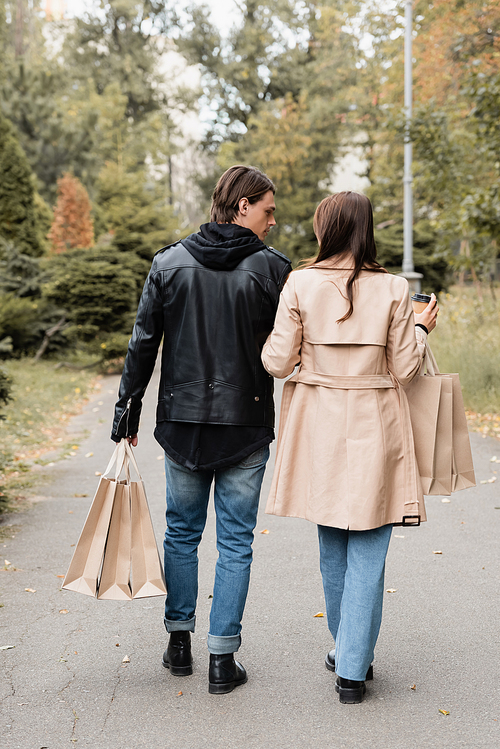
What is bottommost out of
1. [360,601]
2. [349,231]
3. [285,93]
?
[360,601]

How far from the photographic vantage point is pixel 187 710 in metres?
2.94

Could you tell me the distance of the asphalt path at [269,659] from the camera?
2.78 metres

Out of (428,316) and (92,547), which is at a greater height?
(428,316)

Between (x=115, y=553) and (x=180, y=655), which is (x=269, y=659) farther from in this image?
(x=115, y=553)

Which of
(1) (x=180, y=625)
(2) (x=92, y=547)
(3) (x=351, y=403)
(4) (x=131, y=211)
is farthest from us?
(4) (x=131, y=211)

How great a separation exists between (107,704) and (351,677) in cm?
91

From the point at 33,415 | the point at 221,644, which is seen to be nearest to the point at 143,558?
the point at 221,644

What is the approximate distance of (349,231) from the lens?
9.32 feet

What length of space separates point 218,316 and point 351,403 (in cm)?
60

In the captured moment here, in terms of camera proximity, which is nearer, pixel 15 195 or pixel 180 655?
pixel 180 655

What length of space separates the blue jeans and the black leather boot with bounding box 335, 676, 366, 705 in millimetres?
429

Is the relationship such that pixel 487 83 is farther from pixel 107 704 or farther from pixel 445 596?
pixel 107 704

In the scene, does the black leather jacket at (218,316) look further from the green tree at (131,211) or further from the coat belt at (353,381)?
the green tree at (131,211)

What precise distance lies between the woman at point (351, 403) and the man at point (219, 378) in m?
0.15
